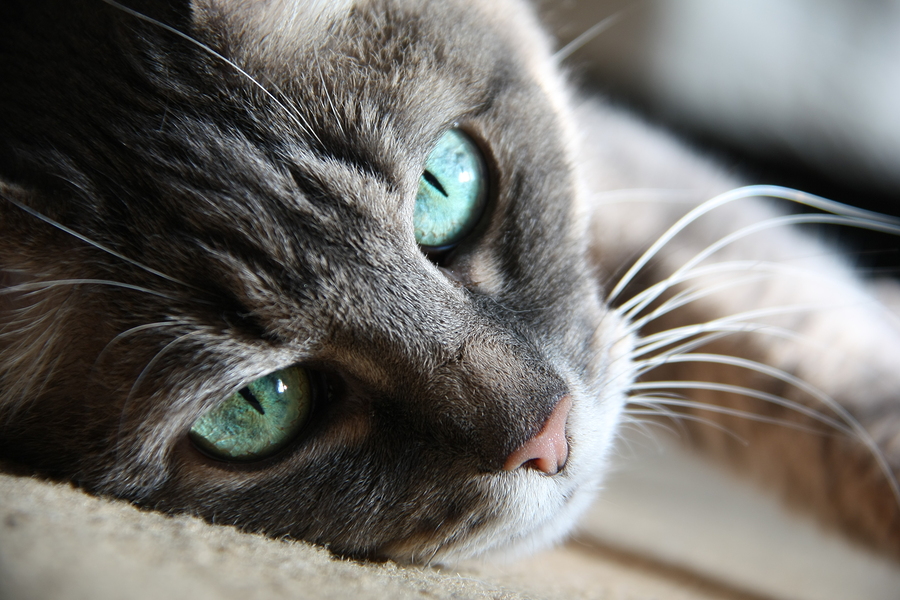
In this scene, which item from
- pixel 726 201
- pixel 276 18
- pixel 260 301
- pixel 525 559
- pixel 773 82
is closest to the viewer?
pixel 260 301

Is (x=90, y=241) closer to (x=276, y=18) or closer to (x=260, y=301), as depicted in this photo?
(x=260, y=301)

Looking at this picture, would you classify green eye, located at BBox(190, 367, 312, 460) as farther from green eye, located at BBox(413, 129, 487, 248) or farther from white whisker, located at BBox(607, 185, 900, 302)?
white whisker, located at BBox(607, 185, 900, 302)

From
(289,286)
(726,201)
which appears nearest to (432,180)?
(289,286)

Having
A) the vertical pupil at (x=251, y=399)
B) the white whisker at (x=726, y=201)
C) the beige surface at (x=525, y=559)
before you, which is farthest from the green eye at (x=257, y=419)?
the white whisker at (x=726, y=201)

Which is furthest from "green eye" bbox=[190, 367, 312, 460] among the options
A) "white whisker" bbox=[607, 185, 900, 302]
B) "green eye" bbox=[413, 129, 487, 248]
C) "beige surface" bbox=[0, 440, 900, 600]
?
"white whisker" bbox=[607, 185, 900, 302]

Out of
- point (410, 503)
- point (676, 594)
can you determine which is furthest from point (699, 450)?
point (410, 503)

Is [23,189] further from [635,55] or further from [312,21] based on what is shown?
[635,55]

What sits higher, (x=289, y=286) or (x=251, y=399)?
(x=289, y=286)
